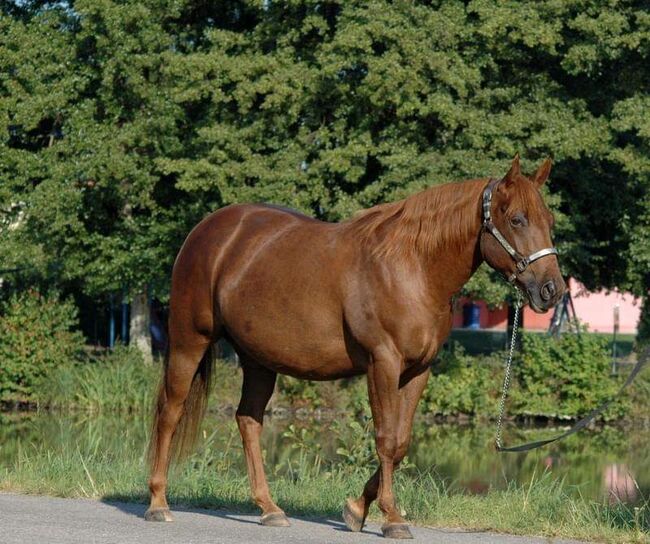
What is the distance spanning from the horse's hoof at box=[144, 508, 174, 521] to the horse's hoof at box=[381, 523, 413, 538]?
1.53 metres

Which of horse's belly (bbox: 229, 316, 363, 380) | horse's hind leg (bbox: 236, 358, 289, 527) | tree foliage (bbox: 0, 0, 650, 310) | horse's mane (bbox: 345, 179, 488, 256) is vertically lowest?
horse's hind leg (bbox: 236, 358, 289, 527)

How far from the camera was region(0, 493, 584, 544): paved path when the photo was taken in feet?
25.1

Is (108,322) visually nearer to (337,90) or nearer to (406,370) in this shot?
(337,90)

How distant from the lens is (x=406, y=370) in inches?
321

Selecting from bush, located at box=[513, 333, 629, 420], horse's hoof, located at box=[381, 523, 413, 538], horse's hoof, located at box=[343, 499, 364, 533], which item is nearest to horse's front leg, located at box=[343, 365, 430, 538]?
horse's hoof, located at box=[343, 499, 364, 533]

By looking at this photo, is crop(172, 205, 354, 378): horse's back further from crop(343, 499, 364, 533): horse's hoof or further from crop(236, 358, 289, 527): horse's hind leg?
crop(343, 499, 364, 533): horse's hoof

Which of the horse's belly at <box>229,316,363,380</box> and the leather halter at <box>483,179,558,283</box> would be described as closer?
the leather halter at <box>483,179,558,283</box>

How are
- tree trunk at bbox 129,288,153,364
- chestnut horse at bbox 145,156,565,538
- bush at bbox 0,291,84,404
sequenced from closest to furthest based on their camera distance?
chestnut horse at bbox 145,156,565,538 → bush at bbox 0,291,84,404 → tree trunk at bbox 129,288,153,364

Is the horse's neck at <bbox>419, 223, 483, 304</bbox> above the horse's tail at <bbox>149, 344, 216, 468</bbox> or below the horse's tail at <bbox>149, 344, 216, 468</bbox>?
above

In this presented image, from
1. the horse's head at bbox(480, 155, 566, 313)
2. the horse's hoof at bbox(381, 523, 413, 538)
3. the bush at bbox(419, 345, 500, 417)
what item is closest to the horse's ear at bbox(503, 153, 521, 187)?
the horse's head at bbox(480, 155, 566, 313)

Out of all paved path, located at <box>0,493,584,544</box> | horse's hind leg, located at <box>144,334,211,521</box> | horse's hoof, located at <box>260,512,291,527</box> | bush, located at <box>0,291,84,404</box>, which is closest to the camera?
paved path, located at <box>0,493,584,544</box>

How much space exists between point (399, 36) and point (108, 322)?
→ 14.8 metres

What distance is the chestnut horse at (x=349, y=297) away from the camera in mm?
7918

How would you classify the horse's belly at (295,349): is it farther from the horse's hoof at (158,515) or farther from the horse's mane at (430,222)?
the horse's hoof at (158,515)
